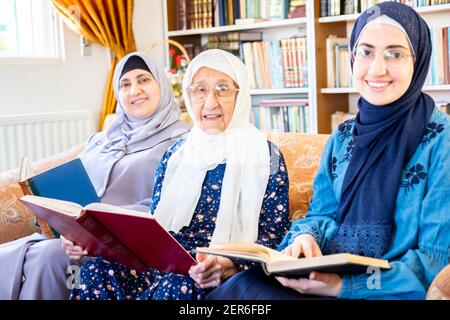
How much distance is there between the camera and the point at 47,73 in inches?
122

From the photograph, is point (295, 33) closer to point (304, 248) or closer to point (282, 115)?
point (282, 115)

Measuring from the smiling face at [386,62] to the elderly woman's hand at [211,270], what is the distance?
18.7 inches

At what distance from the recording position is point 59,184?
1628 millimetres

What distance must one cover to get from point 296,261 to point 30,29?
8.08ft

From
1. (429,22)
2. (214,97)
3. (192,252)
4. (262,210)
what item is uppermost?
(429,22)

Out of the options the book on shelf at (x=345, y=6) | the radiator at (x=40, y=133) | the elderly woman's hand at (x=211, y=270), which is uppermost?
the book on shelf at (x=345, y=6)

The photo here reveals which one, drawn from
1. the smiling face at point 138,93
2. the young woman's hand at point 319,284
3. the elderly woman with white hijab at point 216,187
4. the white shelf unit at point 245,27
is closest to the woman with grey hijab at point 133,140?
the smiling face at point 138,93

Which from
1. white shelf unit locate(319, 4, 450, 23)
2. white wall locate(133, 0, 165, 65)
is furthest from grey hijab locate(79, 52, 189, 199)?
white wall locate(133, 0, 165, 65)

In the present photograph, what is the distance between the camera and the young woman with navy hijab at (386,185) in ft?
3.97

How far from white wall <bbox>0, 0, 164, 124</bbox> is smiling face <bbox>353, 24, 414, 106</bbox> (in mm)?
2006

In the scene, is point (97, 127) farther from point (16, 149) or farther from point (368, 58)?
point (368, 58)

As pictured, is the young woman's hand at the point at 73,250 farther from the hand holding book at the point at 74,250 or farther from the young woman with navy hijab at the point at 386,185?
the young woman with navy hijab at the point at 386,185

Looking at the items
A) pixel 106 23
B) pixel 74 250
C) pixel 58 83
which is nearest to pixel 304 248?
pixel 74 250

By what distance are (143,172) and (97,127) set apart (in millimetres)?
1500
